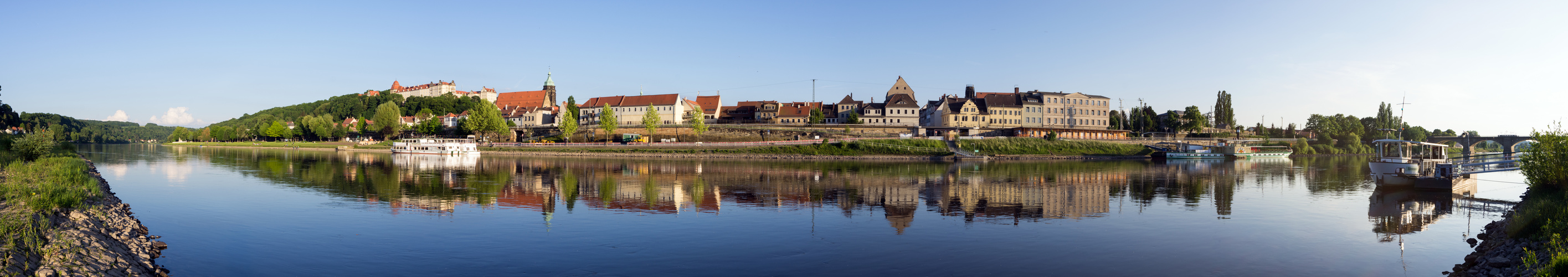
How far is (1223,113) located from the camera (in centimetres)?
11588

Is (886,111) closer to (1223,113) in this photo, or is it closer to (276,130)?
(1223,113)

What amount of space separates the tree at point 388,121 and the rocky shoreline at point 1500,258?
413ft

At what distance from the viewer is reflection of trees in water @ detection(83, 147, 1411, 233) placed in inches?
995

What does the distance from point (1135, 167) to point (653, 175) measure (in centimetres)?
3890

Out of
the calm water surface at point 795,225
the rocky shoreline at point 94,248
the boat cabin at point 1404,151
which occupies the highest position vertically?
the boat cabin at point 1404,151

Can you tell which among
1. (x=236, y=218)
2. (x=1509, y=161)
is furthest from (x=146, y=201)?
(x=1509, y=161)

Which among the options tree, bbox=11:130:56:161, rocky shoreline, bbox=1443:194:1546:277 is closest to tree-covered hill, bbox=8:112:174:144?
tree, bbox=11:130:56:161

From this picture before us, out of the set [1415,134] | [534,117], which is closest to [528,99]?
[534,117]

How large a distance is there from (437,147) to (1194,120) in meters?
104

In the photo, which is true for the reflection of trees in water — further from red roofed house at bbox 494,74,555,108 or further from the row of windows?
red roofed house at bbox 494,74,555,108

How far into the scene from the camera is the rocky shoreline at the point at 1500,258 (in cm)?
1263

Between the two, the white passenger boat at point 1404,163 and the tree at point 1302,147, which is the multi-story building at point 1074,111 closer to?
the tree at point 1302,147

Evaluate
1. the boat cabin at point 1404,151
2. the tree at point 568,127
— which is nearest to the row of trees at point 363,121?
the tree at point 568,127

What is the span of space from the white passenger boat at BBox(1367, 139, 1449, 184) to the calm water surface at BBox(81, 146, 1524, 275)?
0.78m
